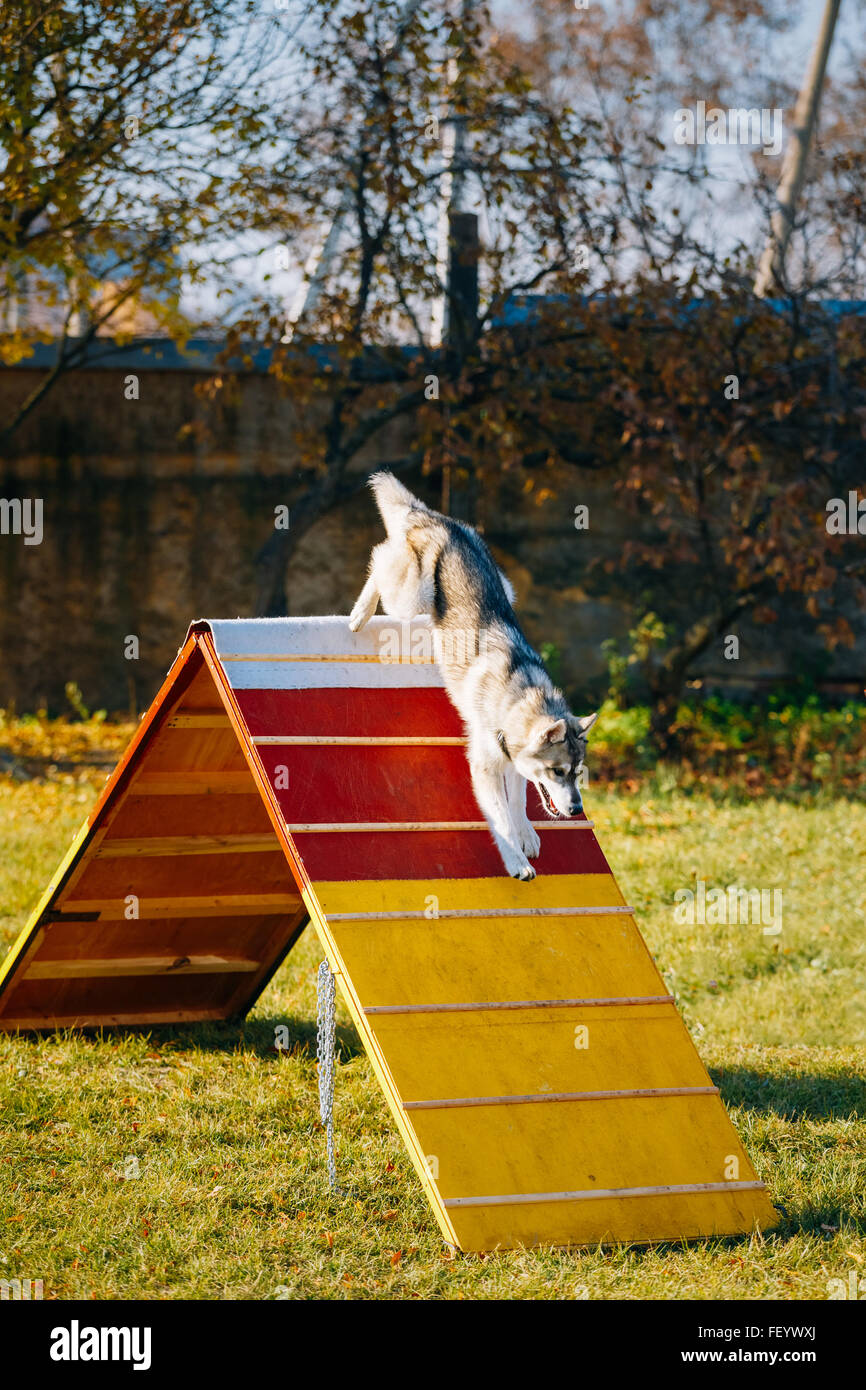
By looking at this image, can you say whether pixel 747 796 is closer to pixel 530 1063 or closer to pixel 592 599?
pixel 592 599

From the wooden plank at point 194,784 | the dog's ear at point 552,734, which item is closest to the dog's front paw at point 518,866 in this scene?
the dog's ear at point 552,734

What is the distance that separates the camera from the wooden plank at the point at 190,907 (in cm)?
454

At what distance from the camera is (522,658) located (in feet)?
13.6

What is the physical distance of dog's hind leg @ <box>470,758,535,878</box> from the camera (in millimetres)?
3803

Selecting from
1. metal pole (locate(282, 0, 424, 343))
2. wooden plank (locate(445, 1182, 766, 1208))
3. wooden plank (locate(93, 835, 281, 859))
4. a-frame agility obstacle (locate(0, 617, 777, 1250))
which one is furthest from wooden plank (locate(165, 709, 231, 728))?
metal pole (locate(282, 0, 424, 343))

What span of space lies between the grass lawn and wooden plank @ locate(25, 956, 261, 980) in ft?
0.95

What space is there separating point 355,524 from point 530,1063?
27.4ft

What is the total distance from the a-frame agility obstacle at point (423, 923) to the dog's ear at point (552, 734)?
353mm

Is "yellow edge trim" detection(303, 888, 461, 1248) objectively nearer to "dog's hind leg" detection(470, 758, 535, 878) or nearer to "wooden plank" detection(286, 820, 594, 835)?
"wooden plank" detection(286, 820, 594, 835)

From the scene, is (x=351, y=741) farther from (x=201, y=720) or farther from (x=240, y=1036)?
(x=240, y=1036)

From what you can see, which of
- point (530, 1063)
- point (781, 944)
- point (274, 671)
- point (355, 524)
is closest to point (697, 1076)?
point (530, 1063)

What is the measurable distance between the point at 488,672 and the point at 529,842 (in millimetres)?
577

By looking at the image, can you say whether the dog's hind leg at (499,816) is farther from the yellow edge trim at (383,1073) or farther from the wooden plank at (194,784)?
the wooden plank at (194,784)

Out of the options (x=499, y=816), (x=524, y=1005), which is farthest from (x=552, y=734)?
(x=524, y=1005)
